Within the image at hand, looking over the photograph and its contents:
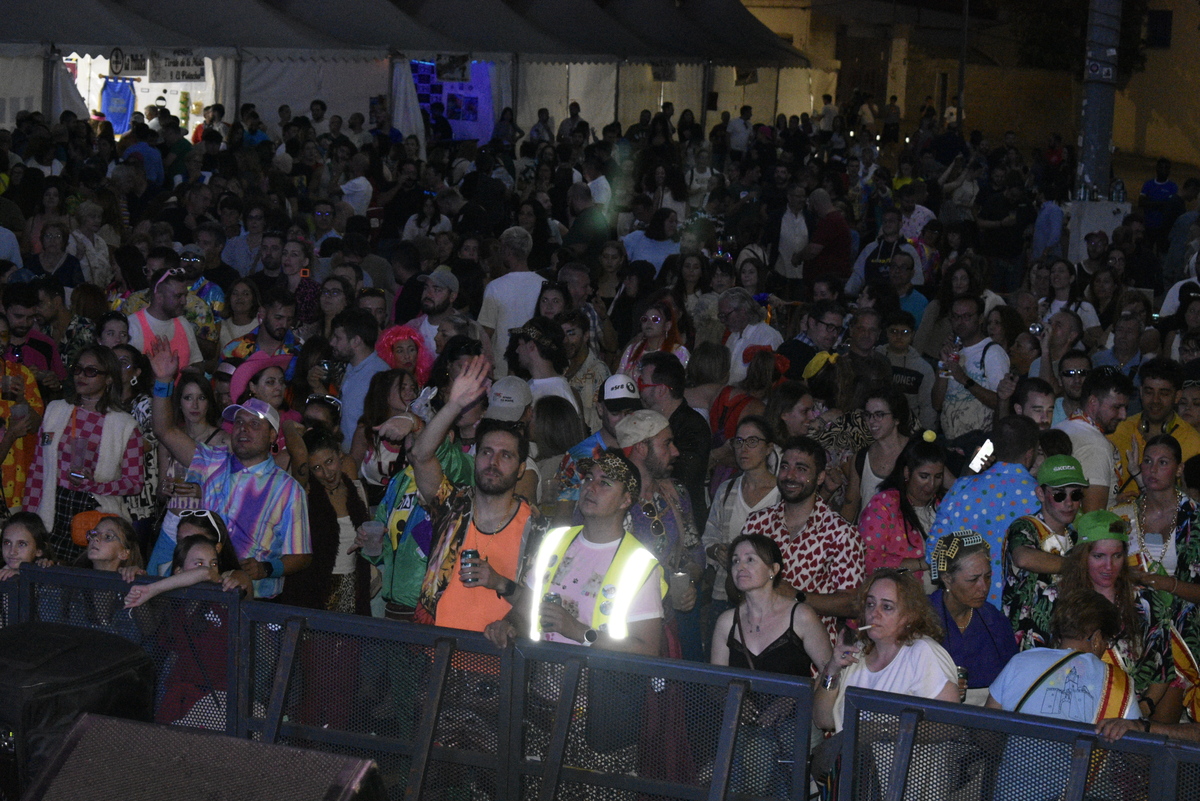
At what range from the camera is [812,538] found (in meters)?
6.08

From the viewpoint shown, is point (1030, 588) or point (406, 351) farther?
point (406, 351)

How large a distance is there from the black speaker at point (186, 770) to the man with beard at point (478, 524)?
4.52 ft

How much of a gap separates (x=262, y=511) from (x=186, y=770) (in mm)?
2287

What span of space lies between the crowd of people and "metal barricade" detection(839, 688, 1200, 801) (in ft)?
0.51

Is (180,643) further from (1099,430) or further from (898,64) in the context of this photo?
(898,64)

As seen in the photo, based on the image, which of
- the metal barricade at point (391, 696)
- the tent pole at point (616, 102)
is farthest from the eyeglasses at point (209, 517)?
the tent pole at point (616, 102)

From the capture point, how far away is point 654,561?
511 centimetres

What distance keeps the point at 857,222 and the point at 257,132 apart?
7.79 metres

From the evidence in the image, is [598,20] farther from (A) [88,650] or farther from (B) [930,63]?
(A) [88,650]

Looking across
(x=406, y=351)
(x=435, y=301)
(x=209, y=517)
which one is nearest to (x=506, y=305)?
(x=435, y=301)

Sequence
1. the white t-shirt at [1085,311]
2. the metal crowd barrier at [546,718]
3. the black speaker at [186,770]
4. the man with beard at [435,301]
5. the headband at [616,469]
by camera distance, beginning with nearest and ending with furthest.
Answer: the black speaker at [186,770]
the metal crowd barrier at [546,718]
the headband at [616,469]
the man with beard at [435,301]
the white t-shirt at [1085,311]

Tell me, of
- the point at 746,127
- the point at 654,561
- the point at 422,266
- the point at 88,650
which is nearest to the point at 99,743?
the point at 88,650

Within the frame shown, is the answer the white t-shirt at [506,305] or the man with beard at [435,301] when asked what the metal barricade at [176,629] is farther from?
the white t-shirt at [506,305]

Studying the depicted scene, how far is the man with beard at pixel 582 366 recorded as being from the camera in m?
8.78
